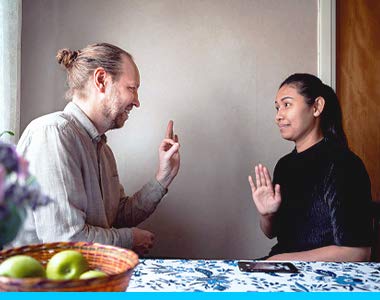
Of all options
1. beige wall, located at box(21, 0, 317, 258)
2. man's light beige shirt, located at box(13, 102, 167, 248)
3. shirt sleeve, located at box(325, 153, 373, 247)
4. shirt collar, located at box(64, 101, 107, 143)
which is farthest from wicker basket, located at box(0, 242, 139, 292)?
beige wall, located at box(21, 0, 317, 258)

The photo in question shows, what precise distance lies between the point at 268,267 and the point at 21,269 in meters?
0.69


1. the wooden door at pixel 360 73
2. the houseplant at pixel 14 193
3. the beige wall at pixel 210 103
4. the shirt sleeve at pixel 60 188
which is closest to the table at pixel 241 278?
the shirt sleeve at pixel 60 188

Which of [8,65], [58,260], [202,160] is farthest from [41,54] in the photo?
[58,260]

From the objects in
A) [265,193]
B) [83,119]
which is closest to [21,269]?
[83,119]

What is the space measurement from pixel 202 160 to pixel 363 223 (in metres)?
0.90

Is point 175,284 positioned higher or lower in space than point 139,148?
lower

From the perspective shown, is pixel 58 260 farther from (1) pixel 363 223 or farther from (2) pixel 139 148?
(2) pixel 139 148

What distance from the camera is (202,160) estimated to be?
2.23 m

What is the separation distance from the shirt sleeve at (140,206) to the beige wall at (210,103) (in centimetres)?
36

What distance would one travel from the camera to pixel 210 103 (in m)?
2.23

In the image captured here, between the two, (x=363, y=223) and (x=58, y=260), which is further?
(x=363, y=223)

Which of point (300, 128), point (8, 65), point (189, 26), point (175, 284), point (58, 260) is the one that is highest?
point (189, 26)

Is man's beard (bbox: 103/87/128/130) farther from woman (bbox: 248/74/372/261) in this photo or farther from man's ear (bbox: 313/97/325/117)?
man's ear (bbox: 313/97/325/117)

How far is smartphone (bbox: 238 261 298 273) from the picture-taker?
3.56 feet
